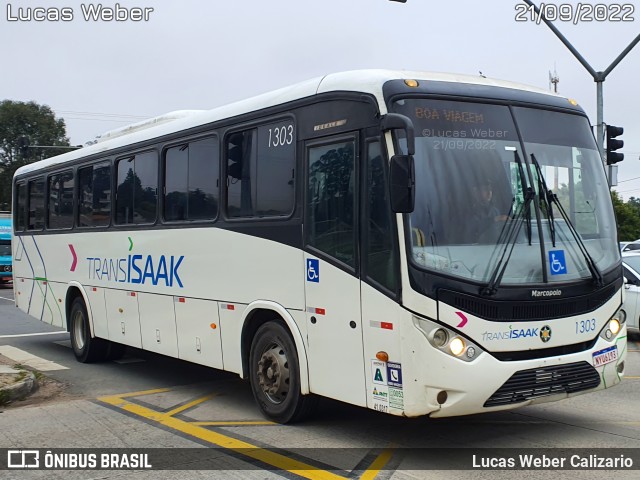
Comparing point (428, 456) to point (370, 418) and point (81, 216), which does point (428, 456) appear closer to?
point (370, 418)

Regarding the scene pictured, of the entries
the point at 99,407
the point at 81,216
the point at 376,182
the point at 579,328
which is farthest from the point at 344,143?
the point at 81,216

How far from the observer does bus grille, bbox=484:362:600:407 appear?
5859mm

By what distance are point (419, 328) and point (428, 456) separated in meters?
1.24

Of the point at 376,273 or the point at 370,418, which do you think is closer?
the point at 376,273

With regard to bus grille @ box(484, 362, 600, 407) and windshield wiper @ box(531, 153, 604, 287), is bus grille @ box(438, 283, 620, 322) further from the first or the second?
bus grille @ box(484, 362, 600, 407)

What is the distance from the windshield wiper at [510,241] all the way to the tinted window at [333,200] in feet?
3.99

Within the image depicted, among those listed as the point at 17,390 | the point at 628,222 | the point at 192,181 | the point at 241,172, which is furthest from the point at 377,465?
the point at 628,222

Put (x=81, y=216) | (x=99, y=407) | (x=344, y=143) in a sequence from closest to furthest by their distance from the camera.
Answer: (x=344, y=143)
(x=99, y=407)
(x=81, y=216)

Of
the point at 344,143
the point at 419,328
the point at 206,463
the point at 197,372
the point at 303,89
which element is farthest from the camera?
the point at 197,372

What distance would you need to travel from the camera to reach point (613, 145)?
14.5 metres

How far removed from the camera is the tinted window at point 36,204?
13781 mm

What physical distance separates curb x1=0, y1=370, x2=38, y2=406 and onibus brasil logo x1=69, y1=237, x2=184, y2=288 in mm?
1876

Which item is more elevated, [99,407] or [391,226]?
[391,226]

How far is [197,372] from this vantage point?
10.9 m
